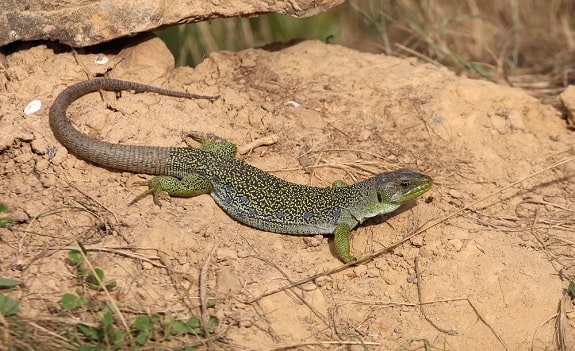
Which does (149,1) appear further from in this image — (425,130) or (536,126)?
(536,126)

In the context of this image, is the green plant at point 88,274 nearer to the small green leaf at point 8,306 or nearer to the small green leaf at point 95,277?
the small green leaf at point 95,277

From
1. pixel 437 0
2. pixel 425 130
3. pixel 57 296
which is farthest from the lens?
pixel 437 0

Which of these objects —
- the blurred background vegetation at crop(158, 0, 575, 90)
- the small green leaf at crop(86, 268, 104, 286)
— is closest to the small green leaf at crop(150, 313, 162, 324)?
the small green leaf at crop(86, 268, 104, 286)

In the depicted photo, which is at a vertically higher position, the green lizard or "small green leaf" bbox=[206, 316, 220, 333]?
the green lizard

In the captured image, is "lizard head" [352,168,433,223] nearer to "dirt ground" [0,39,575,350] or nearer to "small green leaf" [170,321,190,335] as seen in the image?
"dirt ground" [0,39,575,350]

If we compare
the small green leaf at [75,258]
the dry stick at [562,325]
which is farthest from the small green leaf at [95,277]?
the dry stick at [562,325]

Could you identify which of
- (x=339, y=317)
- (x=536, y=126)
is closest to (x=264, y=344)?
(x=339, y=317)

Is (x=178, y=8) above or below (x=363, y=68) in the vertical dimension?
above
